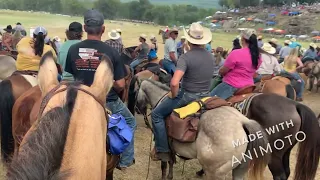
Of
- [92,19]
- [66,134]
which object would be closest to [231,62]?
[92,19]

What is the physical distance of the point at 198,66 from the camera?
4953 mm

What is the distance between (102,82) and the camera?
Answer: 2348mm

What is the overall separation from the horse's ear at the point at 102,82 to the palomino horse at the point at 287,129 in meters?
2.93

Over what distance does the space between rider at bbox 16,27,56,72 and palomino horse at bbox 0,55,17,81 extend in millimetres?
3100

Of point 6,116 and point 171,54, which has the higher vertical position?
point 6,116

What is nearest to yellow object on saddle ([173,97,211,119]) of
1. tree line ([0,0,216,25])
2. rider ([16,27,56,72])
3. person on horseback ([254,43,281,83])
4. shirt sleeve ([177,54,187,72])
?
shirt sleeve ([177,54,187,72])

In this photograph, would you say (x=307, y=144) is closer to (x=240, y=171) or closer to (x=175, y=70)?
(x=240, y=171)

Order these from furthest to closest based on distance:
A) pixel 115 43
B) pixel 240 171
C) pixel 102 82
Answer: pixel 115 43, pixel 240 171, pixel 102 82

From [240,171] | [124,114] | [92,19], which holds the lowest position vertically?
[240,171]

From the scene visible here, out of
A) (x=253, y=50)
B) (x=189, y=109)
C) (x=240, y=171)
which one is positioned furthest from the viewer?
(x=253, y=50)

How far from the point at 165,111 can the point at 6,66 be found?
511 centimetres

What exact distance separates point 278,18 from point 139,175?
6371 cm

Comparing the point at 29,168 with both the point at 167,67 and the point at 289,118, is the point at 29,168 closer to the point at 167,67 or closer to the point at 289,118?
the point at 289,118

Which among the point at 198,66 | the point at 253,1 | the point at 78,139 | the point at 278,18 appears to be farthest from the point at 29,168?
the point at 253,1
